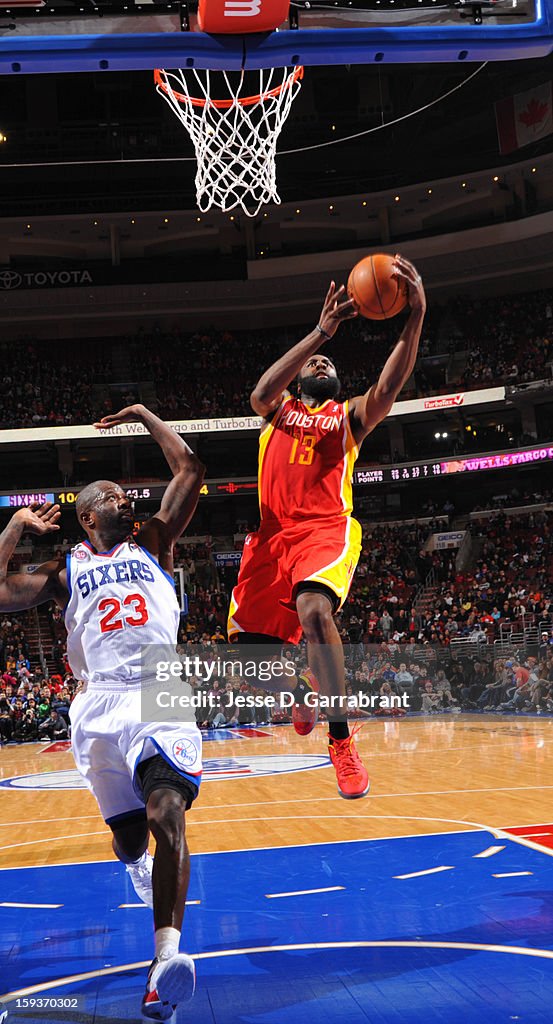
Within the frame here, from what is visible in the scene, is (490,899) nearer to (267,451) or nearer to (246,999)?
(246,999)

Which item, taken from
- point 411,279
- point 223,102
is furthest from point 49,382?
point 411,279

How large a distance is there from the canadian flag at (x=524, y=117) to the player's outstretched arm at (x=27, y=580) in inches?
978

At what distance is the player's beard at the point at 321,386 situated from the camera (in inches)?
197

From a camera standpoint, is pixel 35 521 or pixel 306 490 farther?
pixel 306 490

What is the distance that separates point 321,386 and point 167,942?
2752 mm

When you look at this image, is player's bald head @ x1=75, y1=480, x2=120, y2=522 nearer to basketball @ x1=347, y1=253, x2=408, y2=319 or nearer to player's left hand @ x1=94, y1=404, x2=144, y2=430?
player's left hand @ x1=94, y1=404, x2=144, y2=430

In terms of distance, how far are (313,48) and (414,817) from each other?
23.9ft

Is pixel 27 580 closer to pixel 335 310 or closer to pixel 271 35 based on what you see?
pixel 335 310

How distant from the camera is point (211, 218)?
29.9 meters

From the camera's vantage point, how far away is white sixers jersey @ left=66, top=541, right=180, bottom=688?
4434 mm

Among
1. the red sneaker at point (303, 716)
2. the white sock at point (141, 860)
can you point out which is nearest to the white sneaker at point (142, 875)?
the white sock at point (141, 860)

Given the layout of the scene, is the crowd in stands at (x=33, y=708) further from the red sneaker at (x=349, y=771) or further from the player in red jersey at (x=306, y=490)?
the red sneaker at (x=349, y=771)

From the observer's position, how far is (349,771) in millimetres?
4594

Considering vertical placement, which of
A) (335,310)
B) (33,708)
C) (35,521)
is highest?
(335,310)
